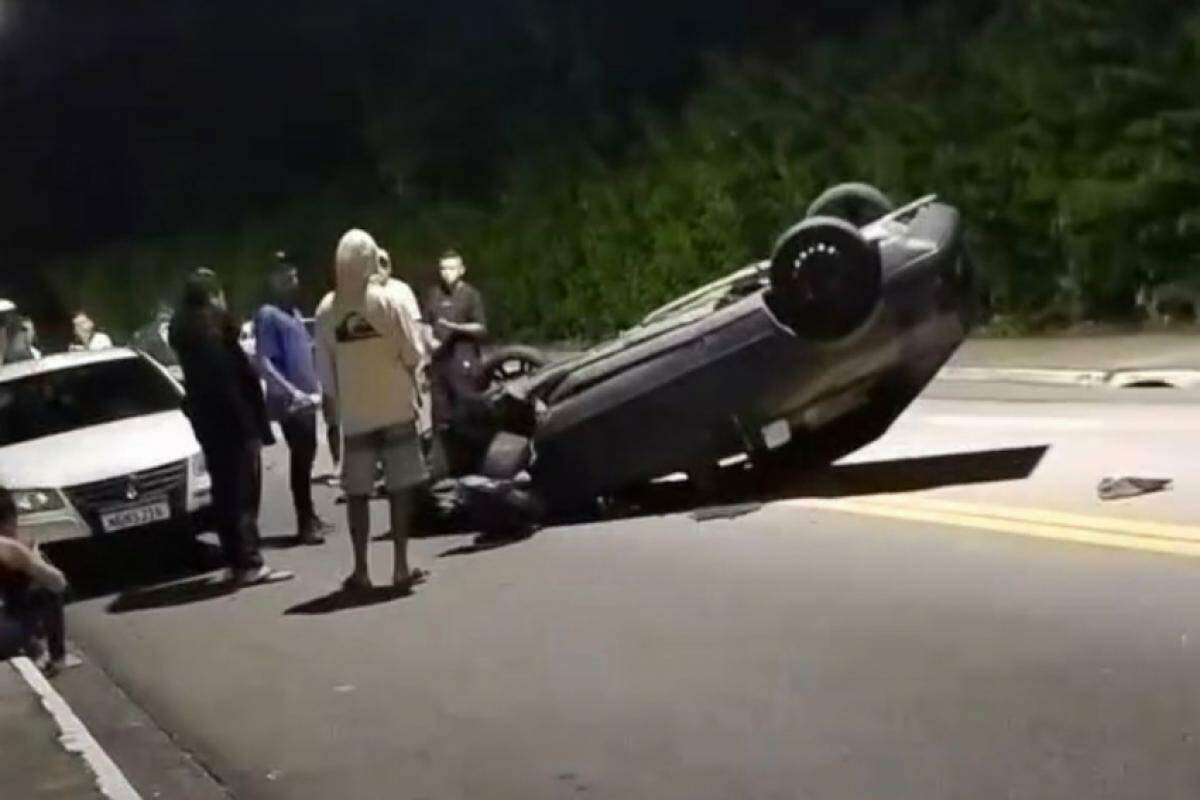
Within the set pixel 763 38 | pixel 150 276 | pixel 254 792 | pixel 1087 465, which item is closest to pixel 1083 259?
pixel 763 38

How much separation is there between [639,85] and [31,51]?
644 inches

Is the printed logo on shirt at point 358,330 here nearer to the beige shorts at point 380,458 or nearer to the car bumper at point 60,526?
the beige shorts at point 380,458

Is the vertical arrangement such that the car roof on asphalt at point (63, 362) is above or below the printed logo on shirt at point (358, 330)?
below

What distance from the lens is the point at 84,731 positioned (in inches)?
332

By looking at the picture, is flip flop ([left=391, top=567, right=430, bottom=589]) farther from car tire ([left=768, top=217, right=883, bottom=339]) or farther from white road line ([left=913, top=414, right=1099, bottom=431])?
white road line ([left=913, top=414, right=1099, bottom=431])

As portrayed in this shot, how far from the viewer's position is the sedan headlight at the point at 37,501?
12453 mm

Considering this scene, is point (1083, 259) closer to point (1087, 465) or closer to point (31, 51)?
point (1087, 465)

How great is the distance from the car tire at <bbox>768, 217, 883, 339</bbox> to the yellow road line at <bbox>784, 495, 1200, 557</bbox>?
94 centimetres

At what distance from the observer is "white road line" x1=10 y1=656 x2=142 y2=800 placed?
7.43 metres

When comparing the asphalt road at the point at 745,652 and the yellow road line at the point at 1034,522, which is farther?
the yellow road line at the point at 1034,522

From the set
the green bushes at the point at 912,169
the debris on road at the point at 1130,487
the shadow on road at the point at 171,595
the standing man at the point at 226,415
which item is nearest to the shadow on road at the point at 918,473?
the debris on road at the point at 1130,487

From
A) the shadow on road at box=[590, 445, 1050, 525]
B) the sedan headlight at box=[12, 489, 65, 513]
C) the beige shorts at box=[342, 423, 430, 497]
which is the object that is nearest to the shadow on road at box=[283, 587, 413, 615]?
the beige shorts at box=[342, 423, 430, 497]

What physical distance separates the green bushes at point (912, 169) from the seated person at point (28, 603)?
15.3 m

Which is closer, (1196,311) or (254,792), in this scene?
(254,792)
